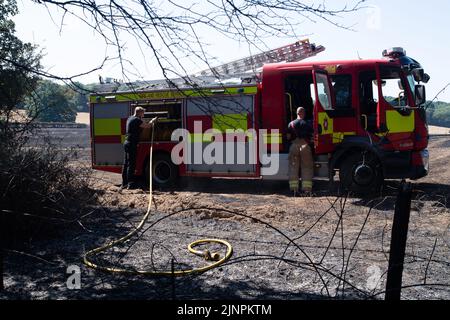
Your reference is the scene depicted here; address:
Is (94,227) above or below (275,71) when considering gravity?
below

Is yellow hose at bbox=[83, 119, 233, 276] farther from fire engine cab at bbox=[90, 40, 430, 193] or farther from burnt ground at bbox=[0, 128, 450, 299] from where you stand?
fire engine cab at bbox=[90, 40, 430, 193]

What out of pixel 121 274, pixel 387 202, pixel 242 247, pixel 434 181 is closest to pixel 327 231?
pixel 242 247

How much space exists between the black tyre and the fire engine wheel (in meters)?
3.69

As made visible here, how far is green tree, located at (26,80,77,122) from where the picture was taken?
4520 millimetres

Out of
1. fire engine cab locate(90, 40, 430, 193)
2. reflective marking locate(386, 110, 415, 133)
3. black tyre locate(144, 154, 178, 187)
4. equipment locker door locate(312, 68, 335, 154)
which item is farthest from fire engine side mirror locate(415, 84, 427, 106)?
black tyre locate(144, 154, 178, 187)

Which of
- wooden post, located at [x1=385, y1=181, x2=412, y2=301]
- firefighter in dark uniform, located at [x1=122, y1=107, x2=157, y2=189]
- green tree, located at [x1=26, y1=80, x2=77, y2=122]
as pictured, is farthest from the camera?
firefighter in dark uniform, located at [x1=122, y1=107, x2=157, y2=189]

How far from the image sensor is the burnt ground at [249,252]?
11.7ft

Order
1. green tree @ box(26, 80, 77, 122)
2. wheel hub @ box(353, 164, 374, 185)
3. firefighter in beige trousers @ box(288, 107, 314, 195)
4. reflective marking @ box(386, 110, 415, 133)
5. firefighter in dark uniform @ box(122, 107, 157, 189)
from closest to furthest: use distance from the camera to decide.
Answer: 1. green tree @ box(26, 80, 77, 122)
2. wheel hub @ box(353, 164, 374, 185)
3. reflective marking @ box(386, 110, 415, 133)
4. firefighter in beige trousers @ box(288, 107, 314, 195)
5. firefighter in dark uniform @ box(122, 107, 157, 189)

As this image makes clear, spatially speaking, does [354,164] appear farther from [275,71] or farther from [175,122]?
[175,122]

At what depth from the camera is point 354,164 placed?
26.7 ft

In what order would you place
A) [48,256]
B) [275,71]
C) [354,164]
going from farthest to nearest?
1. [275,71]
2. [354,164]
3. [48,256]

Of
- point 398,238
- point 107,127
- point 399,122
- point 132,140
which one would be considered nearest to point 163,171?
point 132,140

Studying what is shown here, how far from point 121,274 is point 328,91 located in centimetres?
551

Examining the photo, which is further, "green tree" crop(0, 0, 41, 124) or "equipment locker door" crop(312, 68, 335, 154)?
"equipment locker door" crop(312, 68, 335, 154)
